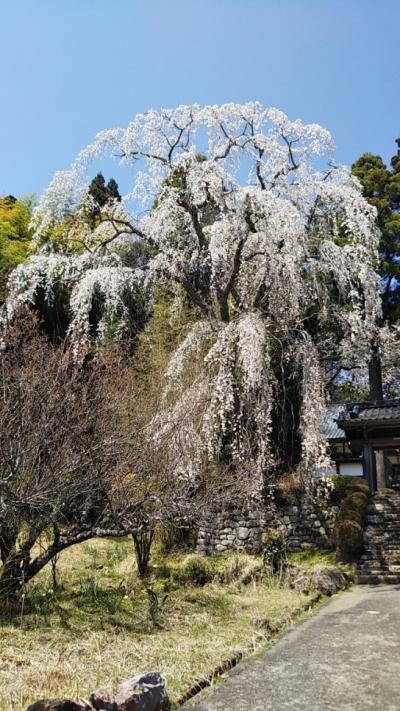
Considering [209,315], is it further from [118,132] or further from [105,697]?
[105,697]

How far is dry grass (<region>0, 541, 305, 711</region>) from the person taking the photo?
14.9 feet

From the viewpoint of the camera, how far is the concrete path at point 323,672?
421 centimetres

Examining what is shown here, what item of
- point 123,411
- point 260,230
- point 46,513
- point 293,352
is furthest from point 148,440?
point 260,230

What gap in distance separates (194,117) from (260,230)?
2769 millimetres

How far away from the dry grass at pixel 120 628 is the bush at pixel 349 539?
5.85ft

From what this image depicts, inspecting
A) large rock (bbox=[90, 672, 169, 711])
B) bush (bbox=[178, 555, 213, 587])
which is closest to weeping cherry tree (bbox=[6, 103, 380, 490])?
bush (bbox=[178, 555, 213, 587])

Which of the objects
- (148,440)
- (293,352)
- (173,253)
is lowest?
(148,440)

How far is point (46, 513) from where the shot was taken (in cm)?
650

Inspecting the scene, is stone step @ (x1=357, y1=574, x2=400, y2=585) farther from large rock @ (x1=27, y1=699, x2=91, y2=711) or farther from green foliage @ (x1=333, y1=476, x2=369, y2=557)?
large rock @ (x1=27, y1=699, x2=91, y2=711)

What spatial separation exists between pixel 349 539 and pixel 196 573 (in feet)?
10.1

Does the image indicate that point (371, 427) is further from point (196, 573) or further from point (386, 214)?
point (386, 214)

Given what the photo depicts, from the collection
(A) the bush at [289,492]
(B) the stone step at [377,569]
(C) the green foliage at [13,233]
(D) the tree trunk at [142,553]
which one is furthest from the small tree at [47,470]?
(C) the green foliage at [13,233]

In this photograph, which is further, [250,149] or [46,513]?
[250,149]

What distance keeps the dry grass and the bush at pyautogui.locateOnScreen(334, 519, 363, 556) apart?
1784 mm
